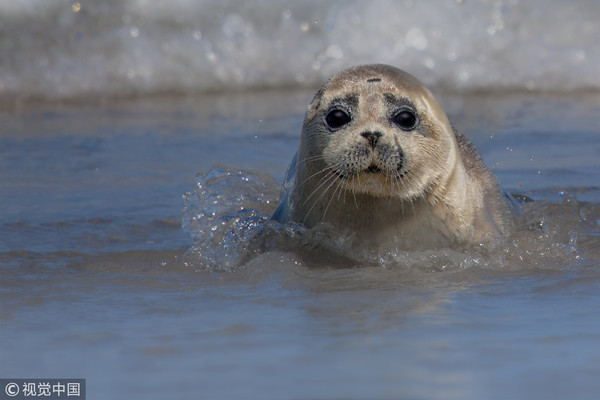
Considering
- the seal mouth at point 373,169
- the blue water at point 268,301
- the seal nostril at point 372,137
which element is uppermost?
the seal nostril at point 372,137

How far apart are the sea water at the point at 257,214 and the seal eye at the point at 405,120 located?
1.87 ft

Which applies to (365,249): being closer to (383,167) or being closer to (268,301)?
(383,167)

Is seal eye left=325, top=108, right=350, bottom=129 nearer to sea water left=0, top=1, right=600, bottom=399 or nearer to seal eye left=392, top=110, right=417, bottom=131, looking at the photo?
seal eye left=392, top=110, right=417, bottom=131

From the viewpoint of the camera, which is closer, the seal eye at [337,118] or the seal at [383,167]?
the seal at [383,167]

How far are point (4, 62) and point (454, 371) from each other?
9.65m

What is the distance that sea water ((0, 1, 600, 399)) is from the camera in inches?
122

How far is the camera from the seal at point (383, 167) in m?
4.48

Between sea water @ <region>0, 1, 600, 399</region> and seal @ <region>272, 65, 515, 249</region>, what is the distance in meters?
0.14

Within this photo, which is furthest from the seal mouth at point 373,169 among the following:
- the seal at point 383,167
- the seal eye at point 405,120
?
the seal eye at point 405,120

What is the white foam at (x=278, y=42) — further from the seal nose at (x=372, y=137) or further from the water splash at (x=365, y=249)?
the seal nose at (x=372, y=137)

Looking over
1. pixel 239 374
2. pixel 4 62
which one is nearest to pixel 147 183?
pixel 239 374

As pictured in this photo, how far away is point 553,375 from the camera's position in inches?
115

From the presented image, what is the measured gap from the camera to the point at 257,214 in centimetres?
580

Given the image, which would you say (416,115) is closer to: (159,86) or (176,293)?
(176,293)
